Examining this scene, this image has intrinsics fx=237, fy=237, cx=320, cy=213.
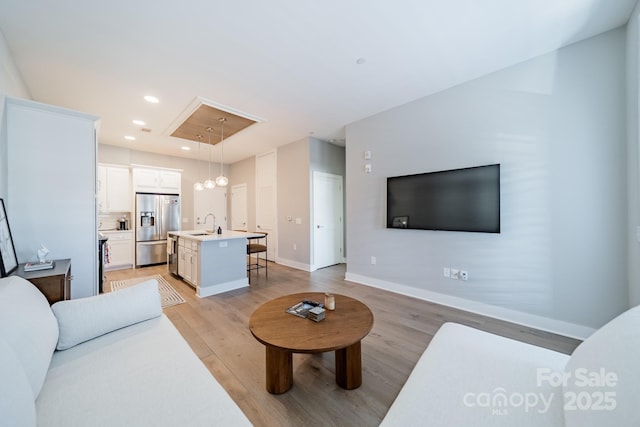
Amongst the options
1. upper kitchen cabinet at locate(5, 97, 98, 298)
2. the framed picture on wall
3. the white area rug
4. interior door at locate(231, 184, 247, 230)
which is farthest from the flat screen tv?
interior door at locate(231, 184, 247, 230)

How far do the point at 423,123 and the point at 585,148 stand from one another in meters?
1.64

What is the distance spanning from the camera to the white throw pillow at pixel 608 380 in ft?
2.02

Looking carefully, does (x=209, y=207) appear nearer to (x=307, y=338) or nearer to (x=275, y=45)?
(x=275, y=45)

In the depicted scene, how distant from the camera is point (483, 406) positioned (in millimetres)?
A: 902

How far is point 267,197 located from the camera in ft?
19.7

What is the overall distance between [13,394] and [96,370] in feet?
1.51

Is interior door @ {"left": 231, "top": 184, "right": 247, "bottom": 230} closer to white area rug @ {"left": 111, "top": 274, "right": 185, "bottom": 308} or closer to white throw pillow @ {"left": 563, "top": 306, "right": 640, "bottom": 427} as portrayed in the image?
white area rug @ {"left": 111, "top": 274, "right": 185, "bottom": 308}

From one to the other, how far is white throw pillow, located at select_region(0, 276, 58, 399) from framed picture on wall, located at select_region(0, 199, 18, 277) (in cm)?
73

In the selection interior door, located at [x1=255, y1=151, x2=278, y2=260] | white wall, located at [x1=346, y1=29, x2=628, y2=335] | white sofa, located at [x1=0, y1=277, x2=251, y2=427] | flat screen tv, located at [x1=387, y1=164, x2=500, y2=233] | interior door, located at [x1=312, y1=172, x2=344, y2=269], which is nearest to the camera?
white sofa, located at [x1=0, y1=277, x2=251, y2=427]

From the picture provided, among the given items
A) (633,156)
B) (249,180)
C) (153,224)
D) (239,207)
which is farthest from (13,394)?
(239,207)

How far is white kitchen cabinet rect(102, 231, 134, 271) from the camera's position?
16.8ft

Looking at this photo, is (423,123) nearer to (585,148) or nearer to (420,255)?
(585,148)

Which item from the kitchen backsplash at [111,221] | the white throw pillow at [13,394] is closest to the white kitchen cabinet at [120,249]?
the kitchen backsplash at [111,221]

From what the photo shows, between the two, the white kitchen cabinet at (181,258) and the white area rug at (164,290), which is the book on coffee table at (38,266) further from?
the white kitchen cabinet at (181,258)
